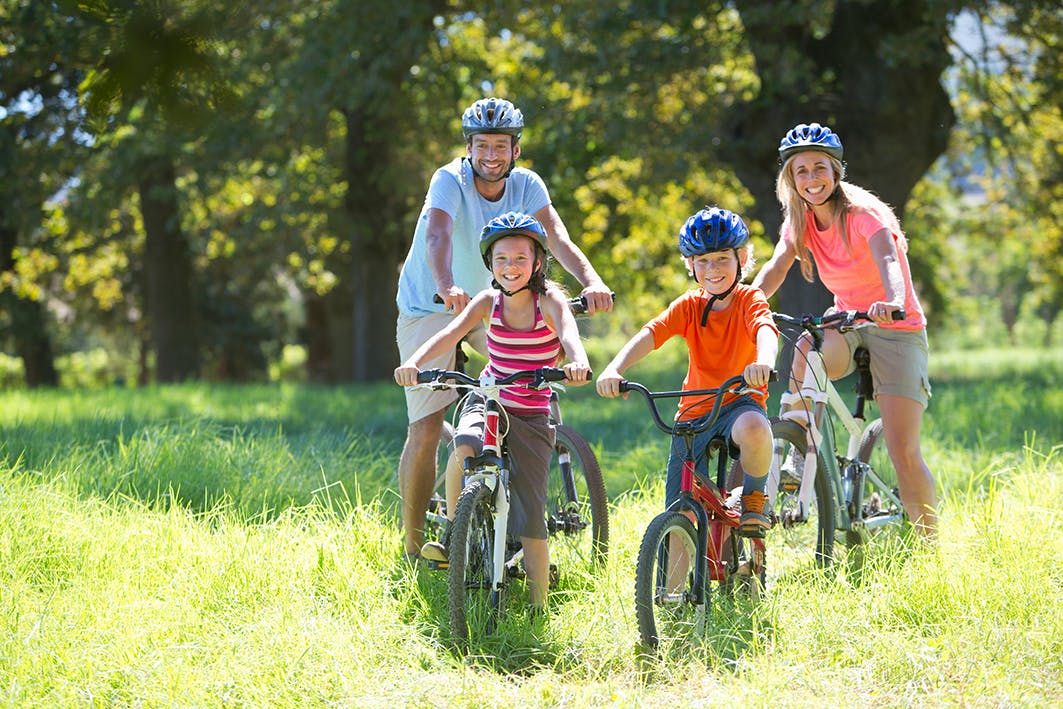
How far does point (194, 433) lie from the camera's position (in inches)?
291

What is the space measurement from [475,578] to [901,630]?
5.18ft

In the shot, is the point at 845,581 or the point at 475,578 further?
the point at 845,581

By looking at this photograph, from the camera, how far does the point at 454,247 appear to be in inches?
213

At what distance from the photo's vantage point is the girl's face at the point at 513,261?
15.2 feet

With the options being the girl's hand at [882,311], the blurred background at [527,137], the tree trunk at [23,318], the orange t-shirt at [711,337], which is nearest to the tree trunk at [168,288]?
the blurred background at [527,137]

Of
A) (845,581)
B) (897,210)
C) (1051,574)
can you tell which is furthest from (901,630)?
(897,210)

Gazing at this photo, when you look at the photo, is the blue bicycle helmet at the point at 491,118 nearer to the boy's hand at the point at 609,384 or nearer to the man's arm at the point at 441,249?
the man's arm at the point at 441,249

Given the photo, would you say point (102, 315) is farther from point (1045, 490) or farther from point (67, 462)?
point (1045, 490)

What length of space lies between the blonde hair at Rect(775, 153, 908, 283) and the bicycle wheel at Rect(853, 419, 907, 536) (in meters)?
0.91

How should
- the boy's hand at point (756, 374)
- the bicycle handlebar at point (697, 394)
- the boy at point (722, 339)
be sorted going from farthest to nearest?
the boy at point (722, 339)
the bicycle handlebar at point (697, 394)
the boy's hand at point (756, 374)

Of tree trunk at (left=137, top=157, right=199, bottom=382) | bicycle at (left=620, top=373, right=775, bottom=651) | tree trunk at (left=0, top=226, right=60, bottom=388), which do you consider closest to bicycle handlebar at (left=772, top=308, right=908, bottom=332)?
bicycle at (left=620, top=373, right=775, bottom=651)

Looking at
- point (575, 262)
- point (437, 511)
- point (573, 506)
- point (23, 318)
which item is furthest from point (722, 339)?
point (23, 318)

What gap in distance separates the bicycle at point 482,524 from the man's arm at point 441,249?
0.54 metres

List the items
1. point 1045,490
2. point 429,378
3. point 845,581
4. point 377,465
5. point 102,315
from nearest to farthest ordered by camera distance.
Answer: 1. point 429,378
2. point 845,581
3. point 1045,490
4. point 377,465
5. point 102,315
